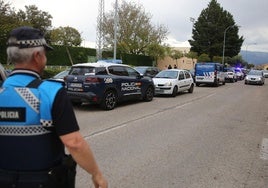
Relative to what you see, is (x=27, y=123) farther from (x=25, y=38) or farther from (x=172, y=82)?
(x=172, y=82)

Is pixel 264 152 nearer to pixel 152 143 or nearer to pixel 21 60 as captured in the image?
pixel 152 143

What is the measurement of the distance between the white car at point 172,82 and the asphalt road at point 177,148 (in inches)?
239

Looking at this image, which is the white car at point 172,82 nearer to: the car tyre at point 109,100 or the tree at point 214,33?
the car tyre at point 109,100

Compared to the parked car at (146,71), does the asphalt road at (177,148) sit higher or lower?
lower

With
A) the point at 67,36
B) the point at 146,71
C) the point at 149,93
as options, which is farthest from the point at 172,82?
the point at 67,36

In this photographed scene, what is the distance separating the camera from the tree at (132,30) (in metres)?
57.0

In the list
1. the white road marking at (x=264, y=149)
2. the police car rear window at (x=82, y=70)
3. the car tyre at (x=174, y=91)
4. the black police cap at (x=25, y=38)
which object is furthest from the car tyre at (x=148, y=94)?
the black police cap at (x=25, y=38)

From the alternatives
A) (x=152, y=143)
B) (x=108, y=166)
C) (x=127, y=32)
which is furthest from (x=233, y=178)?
(x=127, y=32)

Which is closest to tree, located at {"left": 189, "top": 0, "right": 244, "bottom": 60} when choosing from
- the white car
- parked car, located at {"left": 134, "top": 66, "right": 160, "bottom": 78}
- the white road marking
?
parked car, located at {"left": 134, "top": 66, "right": 160, "bottom": 78}

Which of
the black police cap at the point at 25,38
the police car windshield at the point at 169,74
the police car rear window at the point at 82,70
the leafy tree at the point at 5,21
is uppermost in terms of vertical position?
the leafy tree at the point at 5,21

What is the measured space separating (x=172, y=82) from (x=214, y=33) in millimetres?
62495

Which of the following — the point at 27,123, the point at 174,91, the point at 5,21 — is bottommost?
the point at 174,91

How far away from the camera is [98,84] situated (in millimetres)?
13336

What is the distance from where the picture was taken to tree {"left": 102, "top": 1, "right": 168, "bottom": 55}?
187 feet
